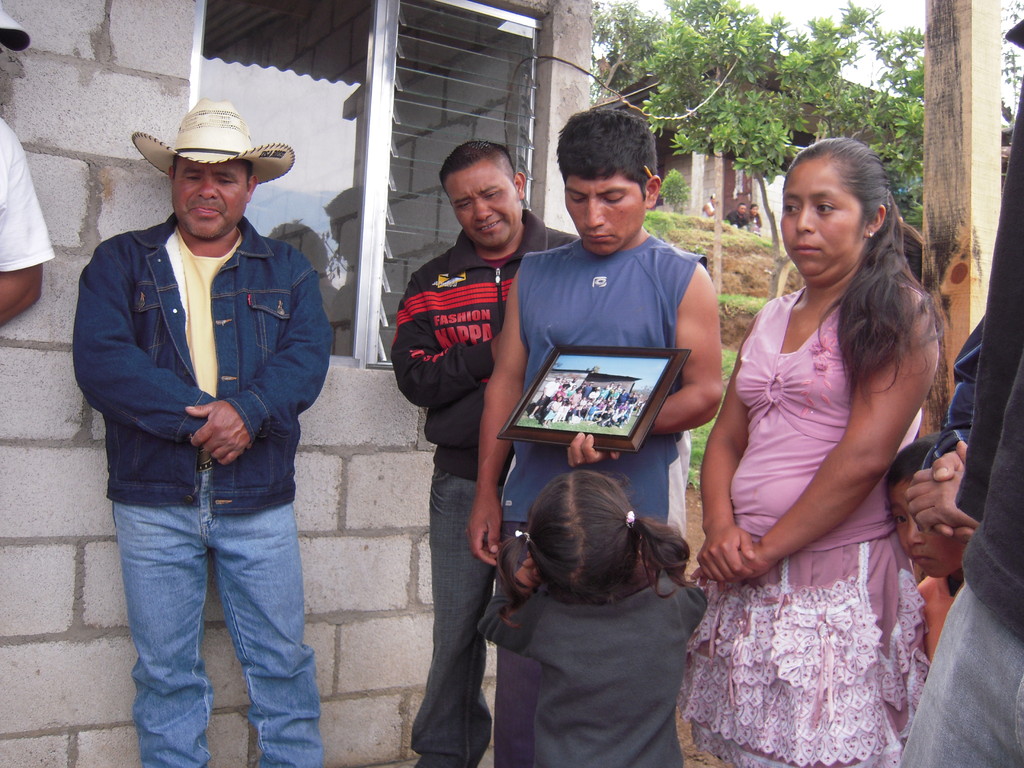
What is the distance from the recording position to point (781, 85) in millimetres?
10242

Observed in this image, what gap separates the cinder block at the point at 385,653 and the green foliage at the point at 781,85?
799 centimetres

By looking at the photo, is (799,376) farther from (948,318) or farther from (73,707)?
(73,707)

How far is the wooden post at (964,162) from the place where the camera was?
9.87 ft

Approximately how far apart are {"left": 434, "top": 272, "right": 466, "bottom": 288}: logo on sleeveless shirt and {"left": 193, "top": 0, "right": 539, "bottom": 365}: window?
90 cm

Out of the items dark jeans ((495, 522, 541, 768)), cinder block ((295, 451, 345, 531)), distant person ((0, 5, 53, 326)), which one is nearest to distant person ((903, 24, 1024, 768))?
dark jeans ((495, 522, 541, 768))

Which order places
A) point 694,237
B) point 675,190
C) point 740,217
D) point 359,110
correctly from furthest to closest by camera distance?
point 740,217
point 675,190
point 694,237
point 359,110

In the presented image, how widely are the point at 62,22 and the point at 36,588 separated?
6.29 feet

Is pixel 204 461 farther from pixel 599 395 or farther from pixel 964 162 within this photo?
pixel 964 162

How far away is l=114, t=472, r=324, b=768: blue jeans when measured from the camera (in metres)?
2.78

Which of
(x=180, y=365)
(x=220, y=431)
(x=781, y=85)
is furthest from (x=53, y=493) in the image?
(x=781, y=85)

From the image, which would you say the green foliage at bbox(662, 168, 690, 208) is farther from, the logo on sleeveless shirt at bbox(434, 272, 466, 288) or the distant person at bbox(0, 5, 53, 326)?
the distant person at bbox(0, 5, 53, 326)

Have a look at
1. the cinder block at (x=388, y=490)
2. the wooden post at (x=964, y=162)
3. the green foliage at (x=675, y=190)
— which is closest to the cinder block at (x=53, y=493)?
the cinder block at (x=388, y=490)

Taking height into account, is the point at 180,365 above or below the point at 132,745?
above

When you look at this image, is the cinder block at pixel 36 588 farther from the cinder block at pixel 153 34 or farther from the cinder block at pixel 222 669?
the cinder block at pixel 153 34
